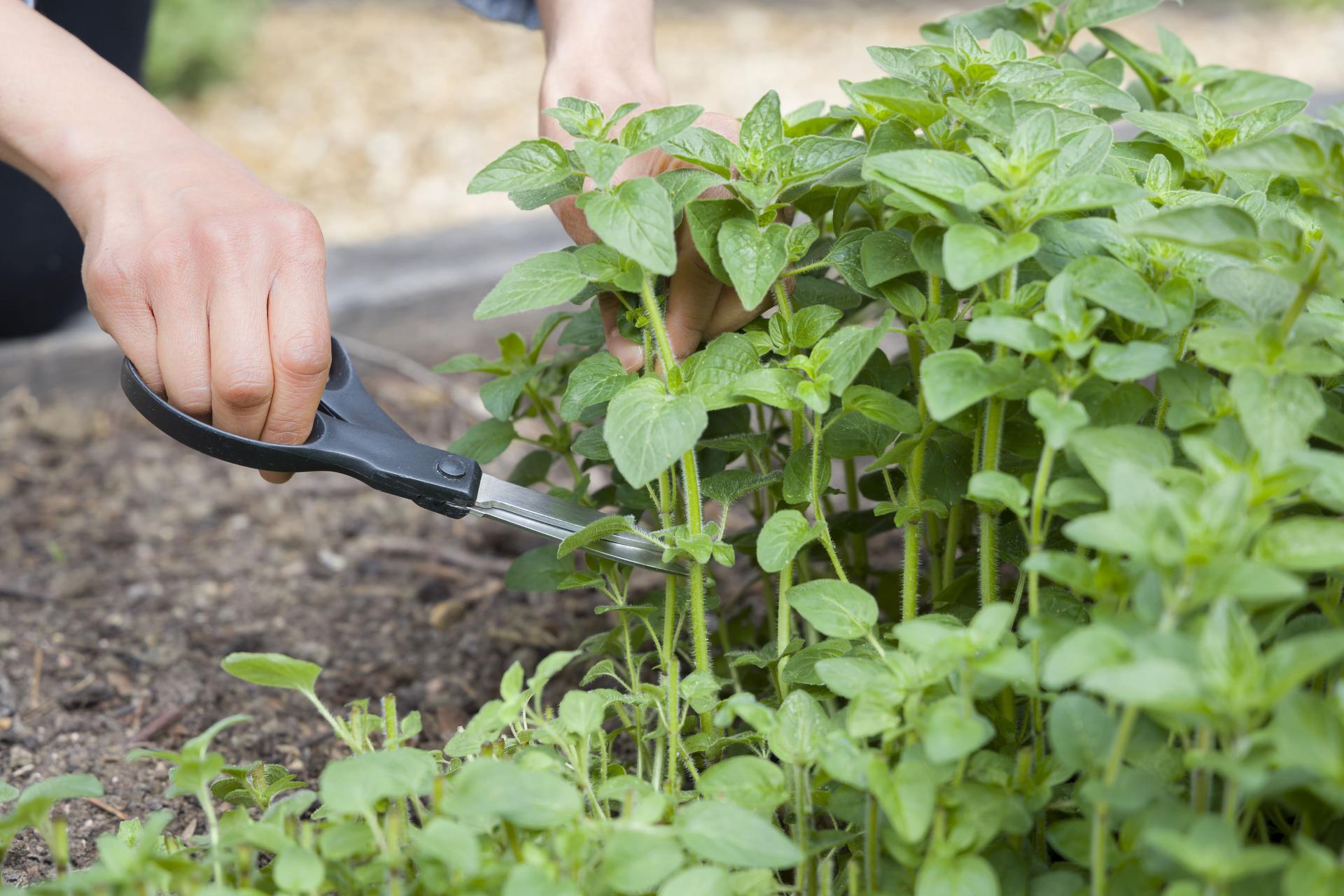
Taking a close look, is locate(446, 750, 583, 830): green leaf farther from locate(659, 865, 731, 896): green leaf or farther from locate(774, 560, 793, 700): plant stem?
locate(774, 560, 793, 700): plant stem

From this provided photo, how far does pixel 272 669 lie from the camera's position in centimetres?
76

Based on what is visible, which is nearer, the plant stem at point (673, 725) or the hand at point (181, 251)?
the plant stem at point (673, 725)

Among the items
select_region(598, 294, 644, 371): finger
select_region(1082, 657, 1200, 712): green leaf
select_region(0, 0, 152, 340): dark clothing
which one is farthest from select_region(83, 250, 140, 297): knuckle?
select_region(0, 0, 152, 340): dark clothing

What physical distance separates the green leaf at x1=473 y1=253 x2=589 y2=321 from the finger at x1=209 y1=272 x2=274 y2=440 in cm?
25

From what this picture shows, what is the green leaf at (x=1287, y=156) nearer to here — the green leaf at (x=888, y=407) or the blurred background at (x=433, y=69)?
the green leaf at (x=888, y=407)

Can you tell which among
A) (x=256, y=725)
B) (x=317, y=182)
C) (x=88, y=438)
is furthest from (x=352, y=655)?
(x=317, y=182)

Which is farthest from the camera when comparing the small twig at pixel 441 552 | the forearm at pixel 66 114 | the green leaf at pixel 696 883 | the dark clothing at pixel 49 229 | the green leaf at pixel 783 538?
the dark clothing at pixel 49 229

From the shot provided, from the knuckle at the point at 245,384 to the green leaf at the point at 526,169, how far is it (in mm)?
259

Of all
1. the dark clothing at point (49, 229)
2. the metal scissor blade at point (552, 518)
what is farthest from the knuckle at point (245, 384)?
the dark clothing at point (49, 229)

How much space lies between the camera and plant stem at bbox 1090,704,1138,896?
0.60 m

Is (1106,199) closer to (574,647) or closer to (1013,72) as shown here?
(1013,72)

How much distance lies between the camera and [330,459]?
0.99 meters

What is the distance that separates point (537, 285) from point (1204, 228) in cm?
46

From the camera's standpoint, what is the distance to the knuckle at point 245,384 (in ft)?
3.10
